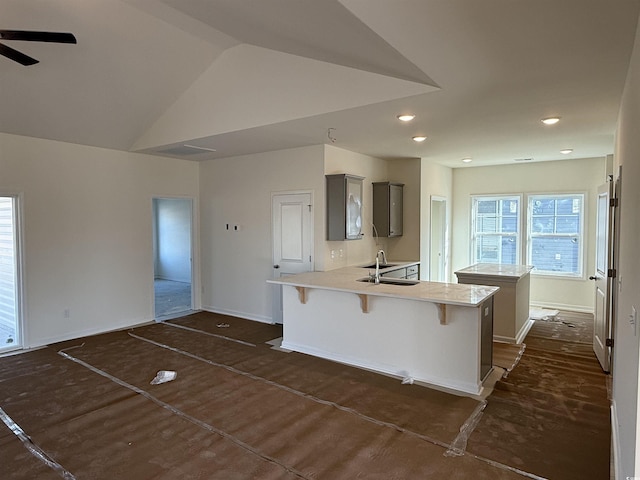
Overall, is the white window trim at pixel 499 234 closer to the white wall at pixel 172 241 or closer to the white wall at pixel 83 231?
the white wall at pixel 83 231

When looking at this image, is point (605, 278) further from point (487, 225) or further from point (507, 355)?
point (487, 225)

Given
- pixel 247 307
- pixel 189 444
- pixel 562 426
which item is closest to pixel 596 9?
pixel 562 426

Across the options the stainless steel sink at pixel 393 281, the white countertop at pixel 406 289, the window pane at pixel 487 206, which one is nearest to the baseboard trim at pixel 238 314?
the white countertop at pixel 406 289

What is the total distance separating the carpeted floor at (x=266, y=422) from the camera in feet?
8.16

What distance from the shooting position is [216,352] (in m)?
4.64

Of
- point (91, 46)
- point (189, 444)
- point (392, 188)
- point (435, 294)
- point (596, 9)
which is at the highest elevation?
point (91, 46)

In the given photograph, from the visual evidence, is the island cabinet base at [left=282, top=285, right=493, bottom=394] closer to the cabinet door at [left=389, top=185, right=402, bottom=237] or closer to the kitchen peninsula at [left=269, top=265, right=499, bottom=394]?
the kitchen peninsula at [left=269, top=265, right=499, bottom=394]

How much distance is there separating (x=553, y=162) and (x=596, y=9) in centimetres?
565

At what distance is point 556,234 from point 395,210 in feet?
9.98

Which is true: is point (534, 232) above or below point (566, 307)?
above

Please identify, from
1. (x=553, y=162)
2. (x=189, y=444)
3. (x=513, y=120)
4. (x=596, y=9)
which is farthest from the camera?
(x=553, y=162)

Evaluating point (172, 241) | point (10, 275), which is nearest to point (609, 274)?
point (10, 275)

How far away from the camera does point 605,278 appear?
405 cm

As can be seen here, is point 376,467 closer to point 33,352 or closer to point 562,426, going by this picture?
point 562,426
